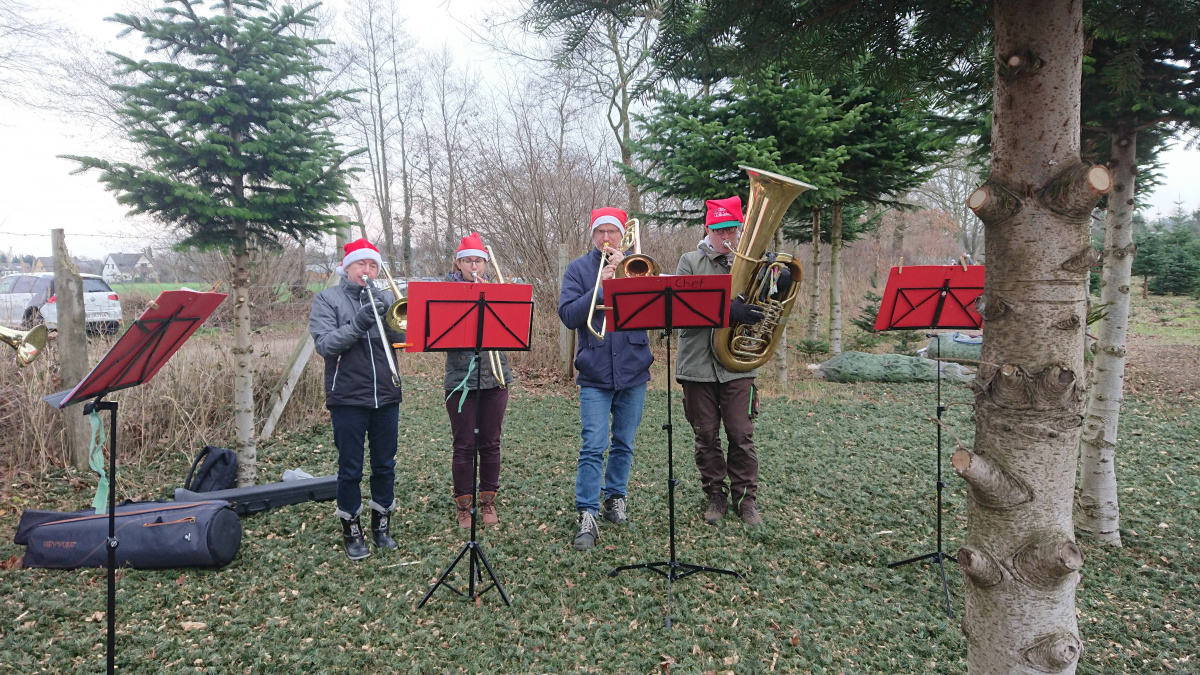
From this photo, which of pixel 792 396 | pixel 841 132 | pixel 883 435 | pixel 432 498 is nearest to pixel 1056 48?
pixel 432 498

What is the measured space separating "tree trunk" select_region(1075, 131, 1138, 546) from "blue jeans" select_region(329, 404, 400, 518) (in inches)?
170

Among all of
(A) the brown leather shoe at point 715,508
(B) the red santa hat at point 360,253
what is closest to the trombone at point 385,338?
(B) the red santa hat at point 360,253

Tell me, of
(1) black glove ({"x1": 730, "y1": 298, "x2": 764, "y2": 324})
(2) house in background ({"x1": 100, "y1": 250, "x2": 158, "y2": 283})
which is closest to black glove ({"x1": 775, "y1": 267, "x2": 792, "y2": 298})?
(1) black glove ({"x1": 730, "y1": 298, "x2": 764, "y2": 324})

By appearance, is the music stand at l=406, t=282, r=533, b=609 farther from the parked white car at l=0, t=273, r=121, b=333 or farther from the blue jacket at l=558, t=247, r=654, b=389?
the parked white car at l=0, t=273, r=121, b=333

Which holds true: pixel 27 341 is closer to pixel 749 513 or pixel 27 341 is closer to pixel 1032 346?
pixel 1032 346

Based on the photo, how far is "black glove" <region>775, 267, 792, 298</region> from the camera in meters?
3.89

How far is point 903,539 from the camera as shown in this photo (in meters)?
4.05

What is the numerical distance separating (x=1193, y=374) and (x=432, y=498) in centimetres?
1089

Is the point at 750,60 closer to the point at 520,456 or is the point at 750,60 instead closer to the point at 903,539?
the point at 903,539

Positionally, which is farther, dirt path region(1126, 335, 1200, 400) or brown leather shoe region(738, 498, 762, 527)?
dirt path region(1126, 335, 1200, 400)

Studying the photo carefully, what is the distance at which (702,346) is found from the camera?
165 inches

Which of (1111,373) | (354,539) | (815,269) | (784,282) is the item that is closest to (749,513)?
(784,282)

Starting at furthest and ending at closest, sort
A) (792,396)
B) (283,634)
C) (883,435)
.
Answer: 1. (792,396)
2. (883,435)
3. (283,634)

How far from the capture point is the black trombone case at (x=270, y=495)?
4430 mm
